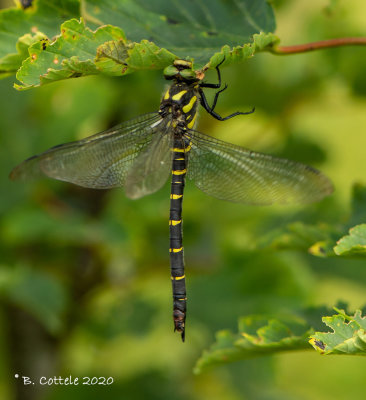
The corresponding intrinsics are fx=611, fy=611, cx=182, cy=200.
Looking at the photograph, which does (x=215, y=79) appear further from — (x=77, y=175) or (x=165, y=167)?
(x=77, y=175)

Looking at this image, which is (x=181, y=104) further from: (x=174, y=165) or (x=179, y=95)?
(x=174, y=165)

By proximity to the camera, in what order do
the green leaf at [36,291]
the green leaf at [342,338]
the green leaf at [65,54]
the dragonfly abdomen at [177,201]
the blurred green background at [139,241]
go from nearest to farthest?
the green leaf at [342,338]
the green leaf at [65,54]
the dragonfly abdomen at [177,201]
the green leaf at [36,291]
the blurred green background at [139,241]

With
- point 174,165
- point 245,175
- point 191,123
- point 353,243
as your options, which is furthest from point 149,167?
point 353,243

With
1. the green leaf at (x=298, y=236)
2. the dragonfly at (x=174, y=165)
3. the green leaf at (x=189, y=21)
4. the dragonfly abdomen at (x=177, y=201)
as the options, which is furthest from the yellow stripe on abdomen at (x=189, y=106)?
the green leaf at (x=298, y=236)

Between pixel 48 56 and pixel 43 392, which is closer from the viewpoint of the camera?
pixel 48 56

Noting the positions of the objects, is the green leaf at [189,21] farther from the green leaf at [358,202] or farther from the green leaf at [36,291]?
the green leaf at [36,291]

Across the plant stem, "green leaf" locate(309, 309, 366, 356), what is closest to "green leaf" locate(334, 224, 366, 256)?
"green leaf" locate(309, 309, 366, 356)

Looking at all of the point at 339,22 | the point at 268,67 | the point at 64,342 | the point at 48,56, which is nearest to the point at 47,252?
the point at 64,342
